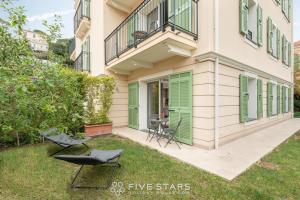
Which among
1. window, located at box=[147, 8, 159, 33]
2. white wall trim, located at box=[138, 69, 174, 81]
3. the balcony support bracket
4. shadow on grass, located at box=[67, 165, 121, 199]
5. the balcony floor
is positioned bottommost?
shadow on grass, located at box=[67, 165, 121, 199]

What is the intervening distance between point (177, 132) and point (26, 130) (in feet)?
16.2

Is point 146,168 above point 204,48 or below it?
below

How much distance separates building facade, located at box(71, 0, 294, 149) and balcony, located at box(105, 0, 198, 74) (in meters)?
0.03

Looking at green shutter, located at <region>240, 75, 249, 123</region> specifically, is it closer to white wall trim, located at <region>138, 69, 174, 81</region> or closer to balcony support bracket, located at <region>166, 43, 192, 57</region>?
balcony support bracket, located at <region>166, 43, 192, 57</region>

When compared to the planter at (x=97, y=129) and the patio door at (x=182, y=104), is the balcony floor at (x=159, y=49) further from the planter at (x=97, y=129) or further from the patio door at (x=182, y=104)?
the planter at (x=97, y=129)

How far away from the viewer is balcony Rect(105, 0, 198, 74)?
465 centimetres

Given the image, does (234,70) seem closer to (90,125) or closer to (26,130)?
(90,125)

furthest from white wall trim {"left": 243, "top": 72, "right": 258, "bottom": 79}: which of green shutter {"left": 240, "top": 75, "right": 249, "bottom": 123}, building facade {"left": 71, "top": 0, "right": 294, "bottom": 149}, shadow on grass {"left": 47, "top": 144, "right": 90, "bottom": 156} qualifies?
shadow on grass {"left": 47, "top": 144, "right": 90, "bottom": 156}

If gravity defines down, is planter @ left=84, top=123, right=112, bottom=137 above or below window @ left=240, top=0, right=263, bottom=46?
below

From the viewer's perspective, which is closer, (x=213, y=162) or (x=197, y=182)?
(x=197, y=182)

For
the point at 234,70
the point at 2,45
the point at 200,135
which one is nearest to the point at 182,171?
the point at 200,135

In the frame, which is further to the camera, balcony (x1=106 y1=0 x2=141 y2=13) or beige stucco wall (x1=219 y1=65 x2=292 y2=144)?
balcony (x1=106 y1=0 x2=141 y2=13)

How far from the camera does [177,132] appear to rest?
19.0ft

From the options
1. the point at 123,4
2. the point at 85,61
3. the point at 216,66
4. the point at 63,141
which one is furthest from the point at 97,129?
the point at 123,4
